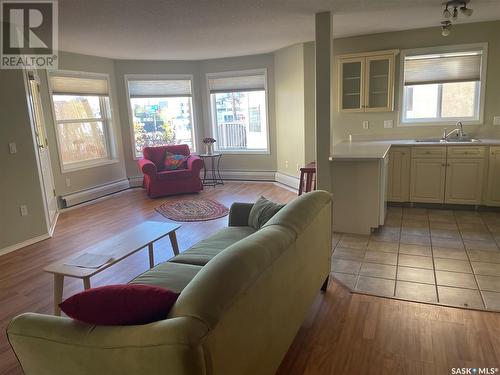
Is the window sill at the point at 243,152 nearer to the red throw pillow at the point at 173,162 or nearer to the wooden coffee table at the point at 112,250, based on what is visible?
the red throw pillow at the point at 173,162

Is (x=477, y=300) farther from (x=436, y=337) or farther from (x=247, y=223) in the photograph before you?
(x=247, y=223)

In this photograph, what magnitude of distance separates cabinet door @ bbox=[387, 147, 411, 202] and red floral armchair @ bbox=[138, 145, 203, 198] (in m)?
3.15

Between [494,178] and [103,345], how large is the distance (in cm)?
487

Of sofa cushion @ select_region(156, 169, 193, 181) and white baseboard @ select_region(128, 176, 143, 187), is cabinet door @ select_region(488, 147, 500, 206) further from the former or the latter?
white baseboard @ select_region(128, 176, 143, 187)

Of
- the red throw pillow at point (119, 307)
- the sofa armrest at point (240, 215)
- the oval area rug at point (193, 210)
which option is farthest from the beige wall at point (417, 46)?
the red throw pillow at point (119, 307)

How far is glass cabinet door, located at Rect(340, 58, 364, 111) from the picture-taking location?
5.24 m

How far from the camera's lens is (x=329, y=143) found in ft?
13.5

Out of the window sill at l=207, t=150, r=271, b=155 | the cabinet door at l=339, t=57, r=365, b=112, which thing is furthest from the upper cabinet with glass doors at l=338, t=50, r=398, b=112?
the window sill at l=207, t=150, r=271, b=155

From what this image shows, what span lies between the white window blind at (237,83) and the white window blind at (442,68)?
8.87ft

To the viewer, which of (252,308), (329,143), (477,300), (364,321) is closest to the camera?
(252,308)

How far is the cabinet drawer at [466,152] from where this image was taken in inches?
180

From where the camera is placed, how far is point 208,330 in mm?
1196

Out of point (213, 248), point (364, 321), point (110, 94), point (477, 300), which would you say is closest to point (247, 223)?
point (213, 248)

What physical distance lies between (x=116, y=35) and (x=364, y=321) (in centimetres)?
423
